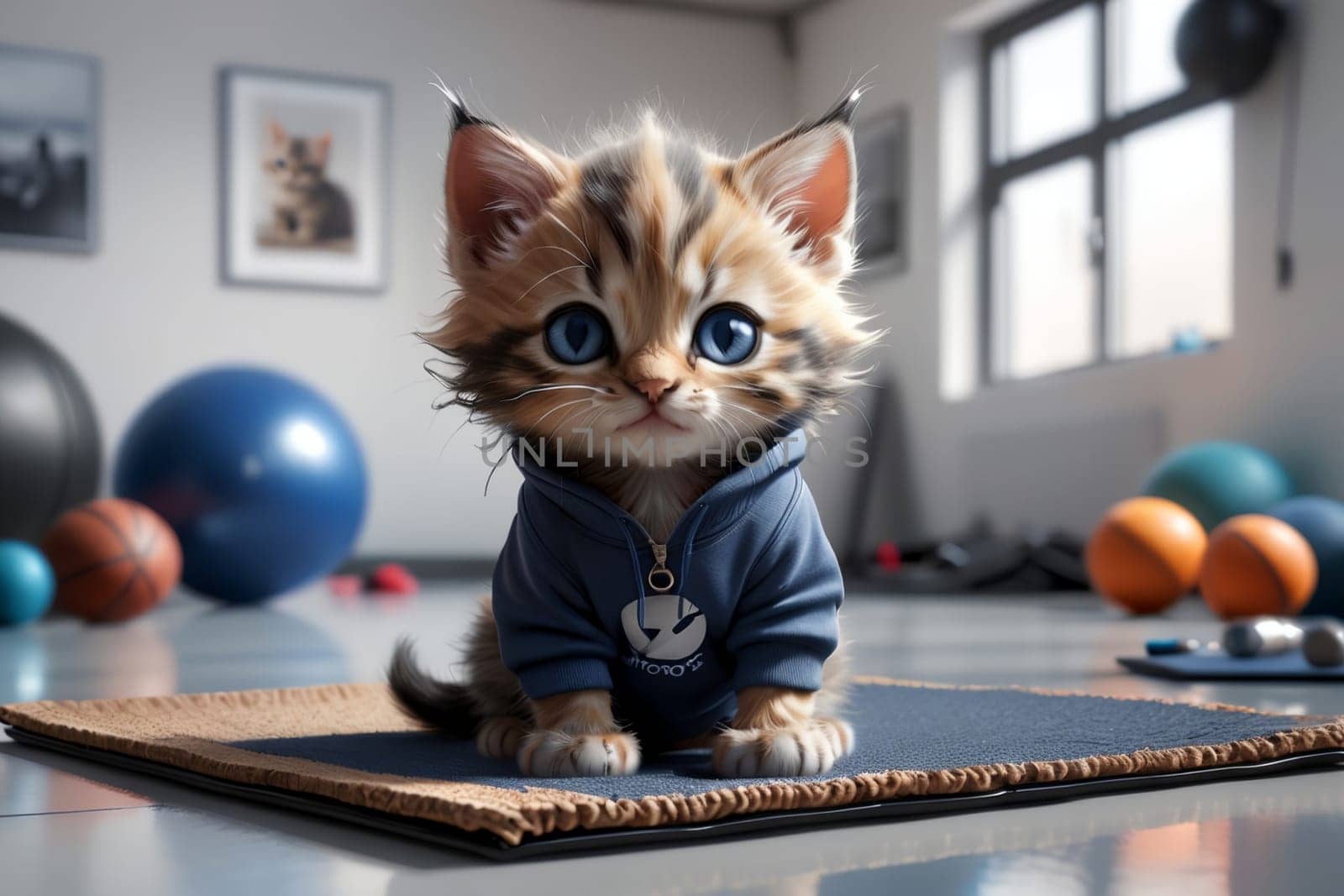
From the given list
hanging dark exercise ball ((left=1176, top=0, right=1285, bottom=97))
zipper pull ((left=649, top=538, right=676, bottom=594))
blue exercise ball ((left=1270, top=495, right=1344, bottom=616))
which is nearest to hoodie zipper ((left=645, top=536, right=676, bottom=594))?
zipper pull ((left=649, top=538, right=676, bottom=594))

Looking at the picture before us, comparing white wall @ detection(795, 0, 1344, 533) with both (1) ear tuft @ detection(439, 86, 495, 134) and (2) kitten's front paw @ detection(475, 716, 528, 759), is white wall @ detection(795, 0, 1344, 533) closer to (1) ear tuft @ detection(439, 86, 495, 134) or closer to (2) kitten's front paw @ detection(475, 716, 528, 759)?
(2) kitten's front paw @ detection(475, 716, 528, 759)

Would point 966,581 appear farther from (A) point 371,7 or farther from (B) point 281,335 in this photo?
(A) point 371,7

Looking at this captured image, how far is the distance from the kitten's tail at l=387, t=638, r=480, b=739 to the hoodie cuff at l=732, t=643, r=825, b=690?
0.45m

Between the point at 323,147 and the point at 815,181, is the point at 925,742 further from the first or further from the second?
the point at 323,147

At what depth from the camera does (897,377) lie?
7.39 meters

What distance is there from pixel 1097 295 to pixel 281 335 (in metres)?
4.01

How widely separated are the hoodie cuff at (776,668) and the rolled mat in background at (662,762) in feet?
0.30

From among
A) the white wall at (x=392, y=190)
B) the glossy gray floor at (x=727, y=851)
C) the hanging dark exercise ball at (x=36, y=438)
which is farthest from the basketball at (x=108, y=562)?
the white wall at (x=392, y=190)

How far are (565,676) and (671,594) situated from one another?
5.1 inches

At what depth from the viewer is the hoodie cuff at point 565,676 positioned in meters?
1.36

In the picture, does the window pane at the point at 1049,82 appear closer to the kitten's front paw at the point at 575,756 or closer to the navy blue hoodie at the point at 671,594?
the navy blue hoodie at the point at 671,594

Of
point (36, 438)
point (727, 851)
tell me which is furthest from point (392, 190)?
point (727, 851)

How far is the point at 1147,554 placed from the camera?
399 cm

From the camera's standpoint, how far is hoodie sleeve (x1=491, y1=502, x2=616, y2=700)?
1.36 metres
